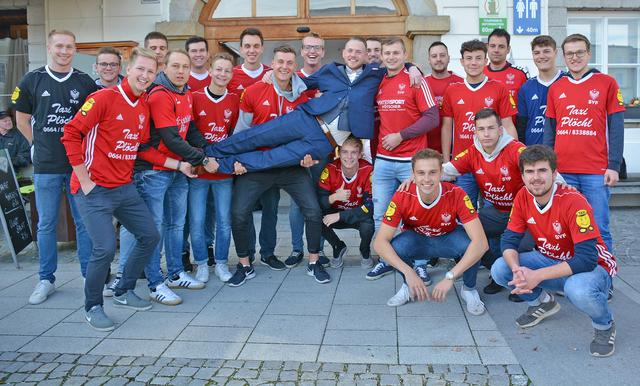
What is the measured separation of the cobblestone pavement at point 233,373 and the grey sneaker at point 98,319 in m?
0.48

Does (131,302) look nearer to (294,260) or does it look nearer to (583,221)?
(294,260)

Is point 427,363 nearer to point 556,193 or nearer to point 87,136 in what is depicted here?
point 556,193

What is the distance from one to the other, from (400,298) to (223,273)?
1.66m

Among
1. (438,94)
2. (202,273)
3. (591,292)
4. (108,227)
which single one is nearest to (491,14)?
(438,94)

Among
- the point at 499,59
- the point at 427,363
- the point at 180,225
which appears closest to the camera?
the point at 427,363

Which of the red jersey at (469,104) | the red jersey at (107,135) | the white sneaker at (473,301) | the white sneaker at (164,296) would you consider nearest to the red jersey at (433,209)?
the white sneaker at (473,301)

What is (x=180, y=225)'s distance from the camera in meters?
5.03

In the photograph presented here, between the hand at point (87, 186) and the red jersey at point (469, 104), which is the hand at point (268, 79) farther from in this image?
the hand at point (87, 186)

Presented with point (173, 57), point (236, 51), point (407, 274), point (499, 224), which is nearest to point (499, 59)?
point (499, 224)

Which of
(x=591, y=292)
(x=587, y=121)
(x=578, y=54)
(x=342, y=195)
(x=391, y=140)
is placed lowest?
(x=591, y=292)

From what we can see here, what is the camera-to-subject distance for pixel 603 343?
3.54 m

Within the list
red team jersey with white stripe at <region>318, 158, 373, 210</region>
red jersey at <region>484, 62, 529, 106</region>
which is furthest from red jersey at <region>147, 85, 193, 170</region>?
red jersey at <region>484, 62, 529, 106</region>

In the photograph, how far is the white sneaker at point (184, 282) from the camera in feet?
16.5

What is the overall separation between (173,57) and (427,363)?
2.91 m
